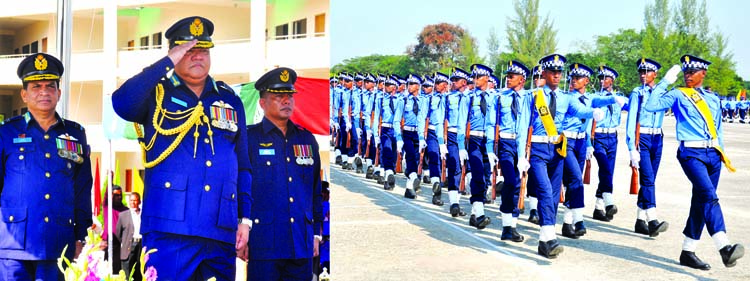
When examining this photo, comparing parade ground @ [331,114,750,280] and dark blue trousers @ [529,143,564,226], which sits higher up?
dark blue trousers @ [529,143,564,226]

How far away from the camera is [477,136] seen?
971 cm

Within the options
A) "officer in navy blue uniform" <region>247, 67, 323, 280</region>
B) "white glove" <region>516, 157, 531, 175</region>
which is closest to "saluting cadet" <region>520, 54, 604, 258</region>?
"white glove" <region>516, 157, 531, 175</region>

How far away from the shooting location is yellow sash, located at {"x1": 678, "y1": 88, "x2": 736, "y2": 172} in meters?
6.32

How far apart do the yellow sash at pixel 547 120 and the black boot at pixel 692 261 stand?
4.70 ft

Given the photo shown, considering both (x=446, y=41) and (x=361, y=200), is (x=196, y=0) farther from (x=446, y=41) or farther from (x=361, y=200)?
(x=361, y=200)

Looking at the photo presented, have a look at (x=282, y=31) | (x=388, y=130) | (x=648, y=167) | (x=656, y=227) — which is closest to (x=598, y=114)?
(x=648, y=167)

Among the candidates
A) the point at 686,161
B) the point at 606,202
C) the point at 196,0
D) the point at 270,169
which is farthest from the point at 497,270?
the point at 196,0

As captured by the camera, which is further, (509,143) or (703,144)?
(509,143)

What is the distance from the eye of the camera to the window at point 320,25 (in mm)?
3875

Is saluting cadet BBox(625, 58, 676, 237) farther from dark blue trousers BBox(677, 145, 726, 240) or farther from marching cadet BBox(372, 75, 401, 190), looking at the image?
marching cadet BBox(372, 75, 401, 190)

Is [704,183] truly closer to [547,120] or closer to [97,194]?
[547,120]

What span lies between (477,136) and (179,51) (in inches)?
261

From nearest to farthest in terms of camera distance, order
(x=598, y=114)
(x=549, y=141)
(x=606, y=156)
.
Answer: (x=598, y=114) < (x=549, y=141) < (x=606, y=156)

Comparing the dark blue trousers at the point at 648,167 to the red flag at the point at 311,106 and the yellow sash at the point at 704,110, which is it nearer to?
the yellow sash at the point at 704,110
